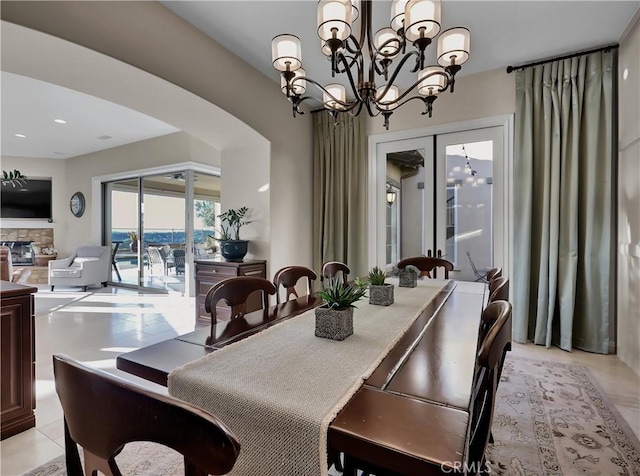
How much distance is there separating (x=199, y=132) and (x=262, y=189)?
3.13 feet

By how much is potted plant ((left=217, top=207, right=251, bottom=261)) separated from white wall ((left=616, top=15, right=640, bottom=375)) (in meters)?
3.64

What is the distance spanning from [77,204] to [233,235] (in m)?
5.63

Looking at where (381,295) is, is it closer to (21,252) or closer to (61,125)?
(61,125)

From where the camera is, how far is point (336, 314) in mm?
1186

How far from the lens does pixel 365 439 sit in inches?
26.0

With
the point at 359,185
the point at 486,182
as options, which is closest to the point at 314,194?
the point at 359,185

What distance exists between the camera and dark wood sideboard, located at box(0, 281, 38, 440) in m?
1.87

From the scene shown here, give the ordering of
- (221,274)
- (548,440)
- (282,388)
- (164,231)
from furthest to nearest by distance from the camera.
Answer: (164,231), (221,274), (548,440), (282,388)

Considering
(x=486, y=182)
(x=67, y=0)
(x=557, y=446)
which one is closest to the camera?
(x=557, y=446)

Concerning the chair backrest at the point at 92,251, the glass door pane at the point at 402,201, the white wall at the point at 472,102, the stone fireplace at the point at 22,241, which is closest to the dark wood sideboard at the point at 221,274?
the glass door pane at the point at 402,201

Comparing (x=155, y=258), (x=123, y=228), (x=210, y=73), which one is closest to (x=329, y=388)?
(x=210, y=73)

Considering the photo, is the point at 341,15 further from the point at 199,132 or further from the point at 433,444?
the point at 199,132

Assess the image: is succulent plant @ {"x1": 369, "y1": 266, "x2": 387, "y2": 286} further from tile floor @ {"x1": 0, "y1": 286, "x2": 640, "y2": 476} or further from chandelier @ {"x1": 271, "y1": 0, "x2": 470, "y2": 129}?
tile floor @ {"x1": 0, "y1": 286, "x2": 640, "y2": 476}

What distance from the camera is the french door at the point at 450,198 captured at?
3.68m
